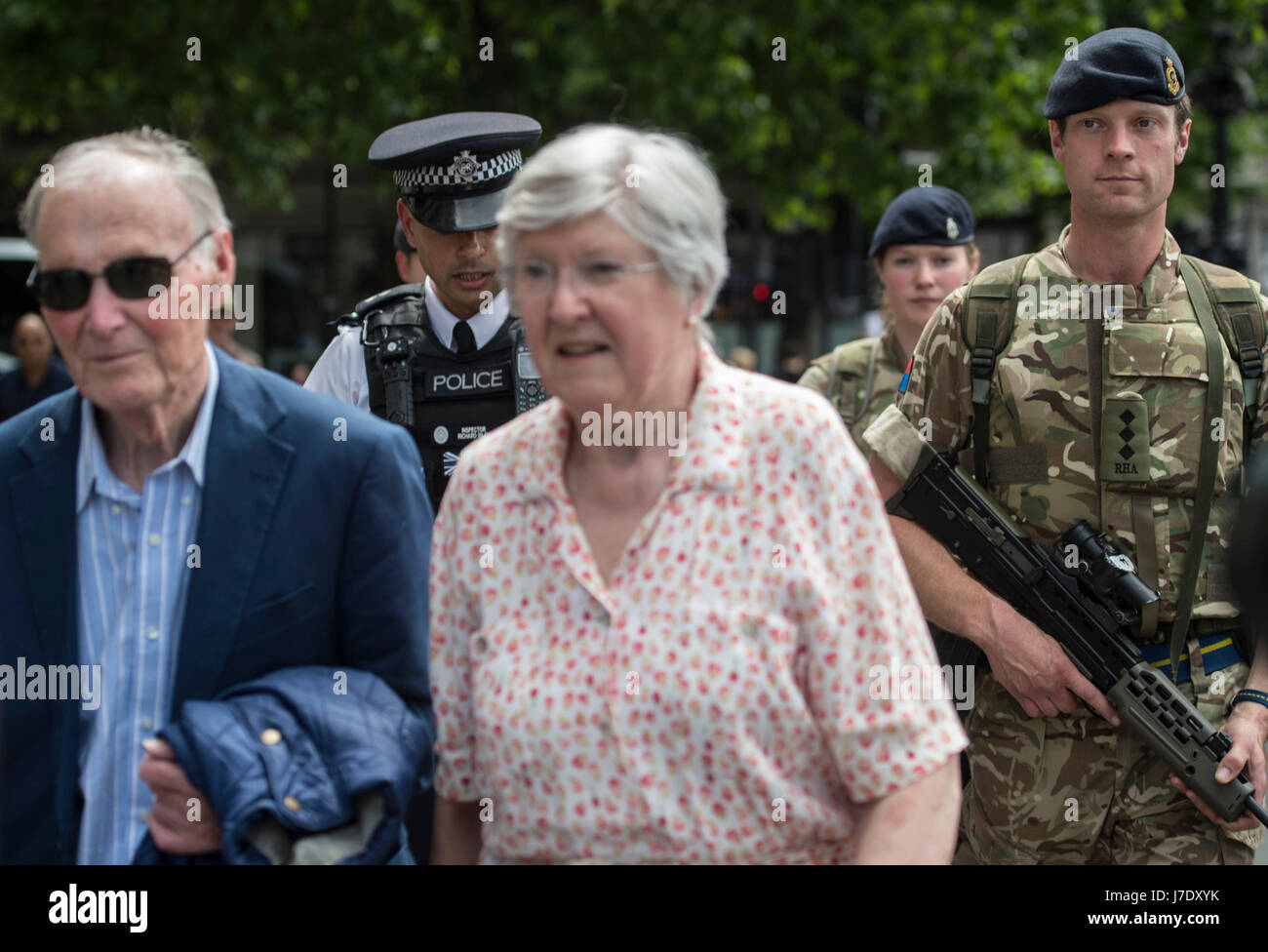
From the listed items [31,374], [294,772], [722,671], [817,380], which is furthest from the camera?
[31,374]

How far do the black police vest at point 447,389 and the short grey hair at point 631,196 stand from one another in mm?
1874

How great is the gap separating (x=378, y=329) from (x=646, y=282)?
222 cm

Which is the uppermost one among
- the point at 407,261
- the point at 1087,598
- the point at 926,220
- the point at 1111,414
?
the point at 926,220

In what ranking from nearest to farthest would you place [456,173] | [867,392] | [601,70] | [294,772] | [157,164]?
[294,772]
[157,164]
[456,173]
[867,392]
[601,70]

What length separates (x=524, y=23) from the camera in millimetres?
14742

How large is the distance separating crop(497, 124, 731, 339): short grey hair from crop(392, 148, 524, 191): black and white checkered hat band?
1.96 meters

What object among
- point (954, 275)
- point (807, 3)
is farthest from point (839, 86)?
point (954, 275)

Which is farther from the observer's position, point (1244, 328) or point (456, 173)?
point (456, 173)

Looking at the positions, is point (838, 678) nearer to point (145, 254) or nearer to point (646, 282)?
point (646, 282)

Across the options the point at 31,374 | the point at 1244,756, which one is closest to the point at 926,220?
the point at 1244,756

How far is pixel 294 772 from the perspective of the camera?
249cm

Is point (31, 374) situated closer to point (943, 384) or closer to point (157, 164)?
point (943, 384)

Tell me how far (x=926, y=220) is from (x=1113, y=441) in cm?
248

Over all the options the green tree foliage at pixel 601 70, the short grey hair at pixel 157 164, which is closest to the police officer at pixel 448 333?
the short grey hair at pixel 157 164
